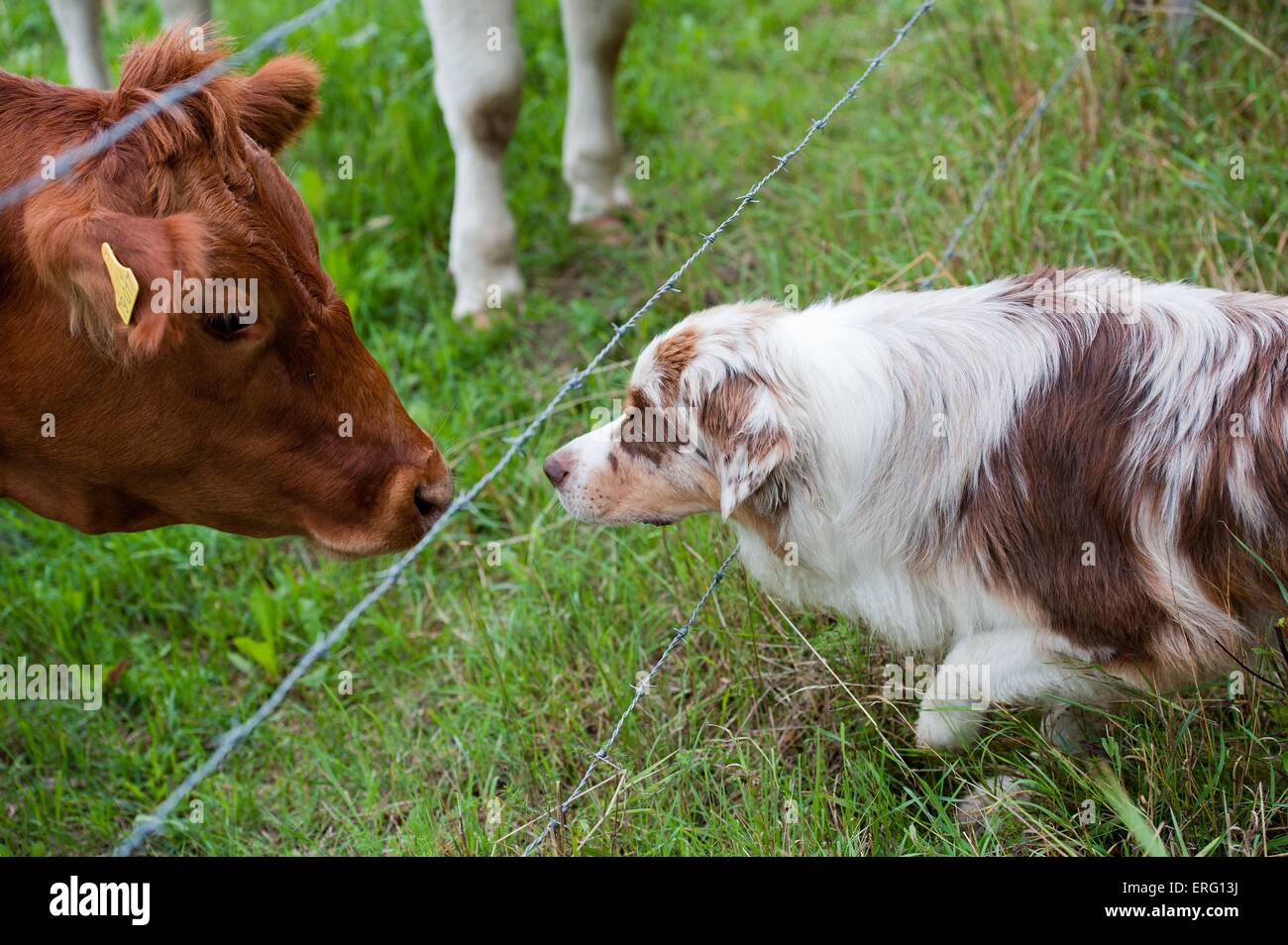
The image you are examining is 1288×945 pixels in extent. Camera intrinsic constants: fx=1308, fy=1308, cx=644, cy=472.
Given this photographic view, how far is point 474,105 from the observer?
538 cm

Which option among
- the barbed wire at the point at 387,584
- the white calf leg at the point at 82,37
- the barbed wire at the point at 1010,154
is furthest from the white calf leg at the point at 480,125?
the barbed wire at the point at 1010,154

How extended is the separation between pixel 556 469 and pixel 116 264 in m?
1.21

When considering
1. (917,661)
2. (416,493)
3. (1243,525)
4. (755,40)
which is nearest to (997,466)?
(1243,525)

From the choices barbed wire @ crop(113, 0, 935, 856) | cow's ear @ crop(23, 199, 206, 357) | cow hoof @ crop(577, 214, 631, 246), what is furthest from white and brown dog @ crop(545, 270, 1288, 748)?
cow hoof @ crop(577, 214, 631, 246)

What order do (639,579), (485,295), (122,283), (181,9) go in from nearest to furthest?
(122,283) → (639,579) → (485,295) → (181,9)

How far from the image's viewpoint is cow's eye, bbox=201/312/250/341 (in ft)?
9.21

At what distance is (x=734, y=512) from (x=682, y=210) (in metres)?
3.13

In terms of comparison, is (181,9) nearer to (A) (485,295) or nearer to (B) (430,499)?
(A) (485,295)

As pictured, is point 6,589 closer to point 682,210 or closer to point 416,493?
point 416,493

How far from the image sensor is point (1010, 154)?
16.8ft

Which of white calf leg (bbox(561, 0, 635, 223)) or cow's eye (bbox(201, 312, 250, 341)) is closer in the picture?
cow's eye (bbox(201, 312, 250, 341))

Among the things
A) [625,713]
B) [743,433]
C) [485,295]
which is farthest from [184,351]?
[485,295]

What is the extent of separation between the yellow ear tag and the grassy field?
1534mm

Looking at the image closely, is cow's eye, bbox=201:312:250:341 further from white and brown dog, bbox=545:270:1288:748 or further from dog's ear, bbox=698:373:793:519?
dog's ear, bbox=698:373:793:519
